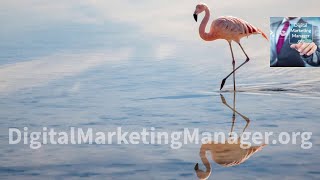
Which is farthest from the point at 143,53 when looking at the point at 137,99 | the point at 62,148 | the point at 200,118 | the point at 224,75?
the point at 62,148

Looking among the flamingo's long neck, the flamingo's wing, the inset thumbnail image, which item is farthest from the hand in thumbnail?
the flamingo's long neck

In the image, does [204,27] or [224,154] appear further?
[204,27]

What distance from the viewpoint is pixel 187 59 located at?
8875 mm

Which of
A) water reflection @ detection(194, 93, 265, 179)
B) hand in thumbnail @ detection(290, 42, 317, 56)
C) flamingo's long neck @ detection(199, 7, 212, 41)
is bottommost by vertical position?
water reflection @ detection(194, 93, 265, 179)

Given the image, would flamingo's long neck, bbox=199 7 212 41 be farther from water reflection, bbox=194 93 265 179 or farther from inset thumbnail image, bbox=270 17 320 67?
water reflection, bbox=194 93 265 179

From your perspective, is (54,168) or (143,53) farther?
(143,53)

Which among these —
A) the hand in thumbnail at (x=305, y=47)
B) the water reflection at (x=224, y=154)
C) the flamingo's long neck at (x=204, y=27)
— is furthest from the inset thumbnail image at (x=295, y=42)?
the water reflection at (x=224, y=154)

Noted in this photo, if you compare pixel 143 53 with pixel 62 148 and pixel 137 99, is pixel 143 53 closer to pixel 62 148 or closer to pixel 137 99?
pixel 137 99

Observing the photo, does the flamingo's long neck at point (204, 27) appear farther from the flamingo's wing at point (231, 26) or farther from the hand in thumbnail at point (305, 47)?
the hand in thumbnail at point (305, 47)

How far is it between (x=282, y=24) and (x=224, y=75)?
1035 millimetres

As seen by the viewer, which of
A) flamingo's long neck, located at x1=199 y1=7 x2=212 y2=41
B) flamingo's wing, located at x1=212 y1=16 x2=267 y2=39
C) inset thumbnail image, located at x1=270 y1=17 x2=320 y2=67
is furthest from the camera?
inset thumbnail image, located at x1=270 y1=17 x2=320 y2=67

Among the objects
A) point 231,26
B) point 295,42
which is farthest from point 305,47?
point 231,26

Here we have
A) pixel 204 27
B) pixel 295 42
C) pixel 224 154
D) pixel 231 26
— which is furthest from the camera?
pixel 295 42

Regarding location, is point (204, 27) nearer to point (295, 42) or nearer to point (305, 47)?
point (295, 42)
